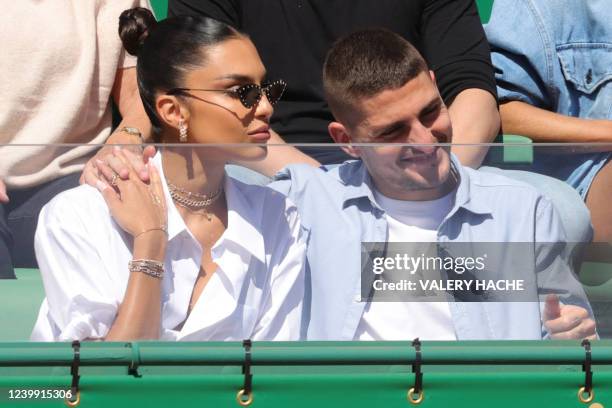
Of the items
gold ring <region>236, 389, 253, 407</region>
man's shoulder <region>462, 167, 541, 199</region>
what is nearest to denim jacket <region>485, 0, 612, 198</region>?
man's shoulder <region>462, 167, 541, 199</region>

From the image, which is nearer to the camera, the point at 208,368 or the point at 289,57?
the point at 208,368

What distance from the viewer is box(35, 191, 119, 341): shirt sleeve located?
1.91 meters

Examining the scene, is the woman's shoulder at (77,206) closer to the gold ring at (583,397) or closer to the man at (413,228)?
the man at (413,228)

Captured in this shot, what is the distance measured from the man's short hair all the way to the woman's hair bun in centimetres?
60

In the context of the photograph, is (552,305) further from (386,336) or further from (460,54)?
(460,54)

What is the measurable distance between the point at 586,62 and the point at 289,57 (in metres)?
0.82

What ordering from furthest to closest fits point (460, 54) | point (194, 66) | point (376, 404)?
point (460, 54)
point (194, 66)
point (376, 404)

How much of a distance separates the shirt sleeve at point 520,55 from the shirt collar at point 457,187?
1280mm

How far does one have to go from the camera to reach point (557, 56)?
10.4ft

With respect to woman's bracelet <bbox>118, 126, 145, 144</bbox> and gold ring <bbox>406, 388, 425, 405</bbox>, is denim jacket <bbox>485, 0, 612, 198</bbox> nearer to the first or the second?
woman's bracelet <bbox>118, 126, 145, 144</bbox>

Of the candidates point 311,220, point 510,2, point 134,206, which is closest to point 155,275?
point 134,206

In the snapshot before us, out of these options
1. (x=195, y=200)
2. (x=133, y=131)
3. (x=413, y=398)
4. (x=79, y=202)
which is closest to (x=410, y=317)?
(x=413, y=398)

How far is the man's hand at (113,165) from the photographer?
6.47 ft

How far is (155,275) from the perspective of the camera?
1944 mm
